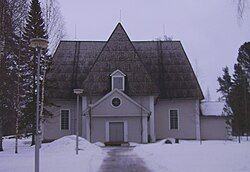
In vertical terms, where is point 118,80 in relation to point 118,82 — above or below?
above

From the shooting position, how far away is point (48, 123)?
47.6m

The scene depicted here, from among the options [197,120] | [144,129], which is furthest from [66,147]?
[197,120]

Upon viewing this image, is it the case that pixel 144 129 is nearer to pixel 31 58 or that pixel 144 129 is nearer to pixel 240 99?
pixel 240 99

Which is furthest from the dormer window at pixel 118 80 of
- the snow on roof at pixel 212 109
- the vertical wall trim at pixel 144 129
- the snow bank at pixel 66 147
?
the snow bank at pixel 66 147

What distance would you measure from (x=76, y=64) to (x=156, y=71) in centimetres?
946

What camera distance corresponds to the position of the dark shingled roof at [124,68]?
148 ft

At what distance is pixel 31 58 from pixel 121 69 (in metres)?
12.9

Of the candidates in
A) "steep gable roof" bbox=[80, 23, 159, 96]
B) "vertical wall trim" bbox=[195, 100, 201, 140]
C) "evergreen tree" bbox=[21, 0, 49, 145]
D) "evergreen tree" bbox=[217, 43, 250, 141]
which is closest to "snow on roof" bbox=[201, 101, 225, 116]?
"evergreen tree" bbox=[217, 43, 250, 141]

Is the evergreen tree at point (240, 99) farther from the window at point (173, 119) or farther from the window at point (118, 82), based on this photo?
the window at point (118, 82)

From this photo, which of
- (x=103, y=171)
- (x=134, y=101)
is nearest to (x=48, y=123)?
(x=134, y=101)

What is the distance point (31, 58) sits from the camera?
35.1m

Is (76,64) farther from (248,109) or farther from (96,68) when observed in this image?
(248,109)

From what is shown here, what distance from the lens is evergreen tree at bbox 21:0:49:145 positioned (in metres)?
33.8

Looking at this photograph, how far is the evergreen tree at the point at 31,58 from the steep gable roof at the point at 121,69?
30.9ft
